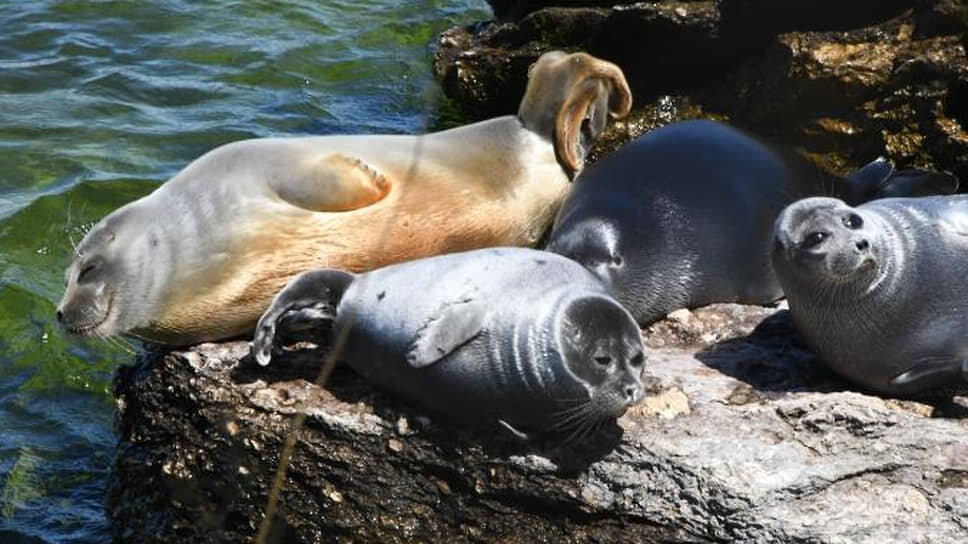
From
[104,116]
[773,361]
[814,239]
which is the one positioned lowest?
[104,116]

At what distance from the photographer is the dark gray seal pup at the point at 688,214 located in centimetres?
610

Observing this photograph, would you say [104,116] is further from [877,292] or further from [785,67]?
[877,292]

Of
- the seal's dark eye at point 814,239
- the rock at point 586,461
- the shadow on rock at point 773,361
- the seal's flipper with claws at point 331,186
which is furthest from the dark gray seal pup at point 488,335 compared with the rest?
the seal's dark eye at point 814,239

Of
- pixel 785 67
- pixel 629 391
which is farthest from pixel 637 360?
pixel 785 67

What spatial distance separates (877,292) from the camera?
539 cm

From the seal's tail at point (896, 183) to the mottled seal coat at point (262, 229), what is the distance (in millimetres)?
1381

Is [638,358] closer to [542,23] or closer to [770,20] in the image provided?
[770,20]

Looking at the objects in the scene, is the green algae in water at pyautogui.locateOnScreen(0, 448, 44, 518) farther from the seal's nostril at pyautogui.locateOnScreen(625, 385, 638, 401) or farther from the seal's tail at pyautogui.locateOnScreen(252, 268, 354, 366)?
the seal's nostril at pyautogui.locateOnScreen(625, 385, 638, 401)

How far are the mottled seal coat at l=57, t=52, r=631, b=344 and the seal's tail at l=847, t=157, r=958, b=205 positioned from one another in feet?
4.53

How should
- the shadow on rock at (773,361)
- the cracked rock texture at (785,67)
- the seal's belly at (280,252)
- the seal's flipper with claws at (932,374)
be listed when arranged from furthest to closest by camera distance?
the cracked rock texture at (785,67) → the seal's belly at (280,252) → the shadow on rock at (773,361) → the seal's flipper with claws at (932,374)

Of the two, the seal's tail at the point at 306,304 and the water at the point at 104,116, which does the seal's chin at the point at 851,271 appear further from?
the water at the point at 104,116

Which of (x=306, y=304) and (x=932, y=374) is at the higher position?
(x=932, y=374)

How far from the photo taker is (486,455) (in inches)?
205

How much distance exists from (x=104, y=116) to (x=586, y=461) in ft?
20.0
